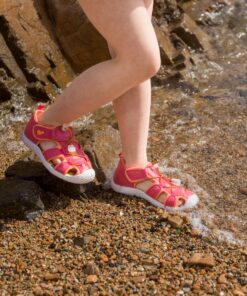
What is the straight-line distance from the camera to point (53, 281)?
8.88ft

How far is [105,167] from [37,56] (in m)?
1.83

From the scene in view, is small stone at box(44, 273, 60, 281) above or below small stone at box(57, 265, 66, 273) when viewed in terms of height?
above

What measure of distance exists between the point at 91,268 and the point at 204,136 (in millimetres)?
1822

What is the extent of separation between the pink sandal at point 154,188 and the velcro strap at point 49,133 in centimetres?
37

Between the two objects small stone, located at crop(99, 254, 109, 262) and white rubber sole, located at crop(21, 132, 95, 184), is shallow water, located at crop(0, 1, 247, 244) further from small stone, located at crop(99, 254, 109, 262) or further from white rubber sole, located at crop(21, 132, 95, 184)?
small stone, located at crop(99, 254, 109, 262)

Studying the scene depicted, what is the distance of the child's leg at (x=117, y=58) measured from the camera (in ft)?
8.85

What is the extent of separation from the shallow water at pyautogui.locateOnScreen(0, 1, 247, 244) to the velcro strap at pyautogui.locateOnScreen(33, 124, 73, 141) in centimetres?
46

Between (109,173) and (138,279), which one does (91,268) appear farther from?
(109,173)

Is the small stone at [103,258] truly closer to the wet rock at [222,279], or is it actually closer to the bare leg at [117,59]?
the wet rock at [222,279]

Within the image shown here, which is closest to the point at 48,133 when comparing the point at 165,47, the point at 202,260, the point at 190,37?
the point at 202,260

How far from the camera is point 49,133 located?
316 centimetres

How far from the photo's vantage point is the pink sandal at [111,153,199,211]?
3205 millimetres

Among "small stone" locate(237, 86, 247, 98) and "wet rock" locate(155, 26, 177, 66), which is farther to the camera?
"wet rock" locate(155, 26, 177, 66)

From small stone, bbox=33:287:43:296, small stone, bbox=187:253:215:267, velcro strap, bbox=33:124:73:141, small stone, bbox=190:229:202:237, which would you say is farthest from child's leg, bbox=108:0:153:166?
small stone, bbox=33:287:43:296
